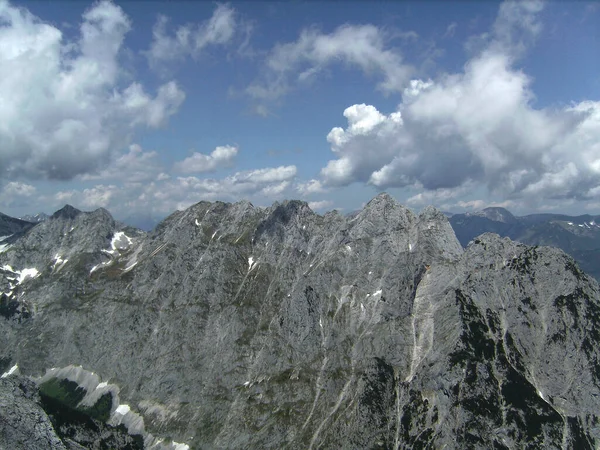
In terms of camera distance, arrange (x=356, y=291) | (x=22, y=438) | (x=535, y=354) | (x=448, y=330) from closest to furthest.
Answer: (x=22, y=438)
(x=535, y=354)
(x=448, y=330)
(x=356, y=291)

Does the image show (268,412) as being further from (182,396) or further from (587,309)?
(587,309)

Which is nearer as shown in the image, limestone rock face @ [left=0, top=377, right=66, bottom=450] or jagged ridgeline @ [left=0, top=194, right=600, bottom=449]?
limestone rock face @ [left=0, top=377, right=66, bottom=450]

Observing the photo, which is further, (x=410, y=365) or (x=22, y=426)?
(x=410, y=365)

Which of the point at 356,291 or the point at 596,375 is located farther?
the point at 356,291

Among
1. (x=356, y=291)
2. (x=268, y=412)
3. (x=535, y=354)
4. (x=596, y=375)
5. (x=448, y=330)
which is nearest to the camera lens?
(x=596, y=375)

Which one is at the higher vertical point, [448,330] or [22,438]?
[22,438]

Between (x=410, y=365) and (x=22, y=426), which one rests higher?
(x=22, y=426)

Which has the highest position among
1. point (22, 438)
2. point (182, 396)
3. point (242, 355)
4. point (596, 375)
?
point (22, 438)

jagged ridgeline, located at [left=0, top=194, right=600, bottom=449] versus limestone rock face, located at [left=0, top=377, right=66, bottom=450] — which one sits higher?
limestone rock face, located at [left=0, top=377, right=66, bottom=450]

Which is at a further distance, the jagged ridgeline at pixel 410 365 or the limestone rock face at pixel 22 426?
the jagged ridgeline at pixel 410 365

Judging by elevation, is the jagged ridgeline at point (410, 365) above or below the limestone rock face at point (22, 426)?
below

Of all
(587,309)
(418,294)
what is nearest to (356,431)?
(418,294)
